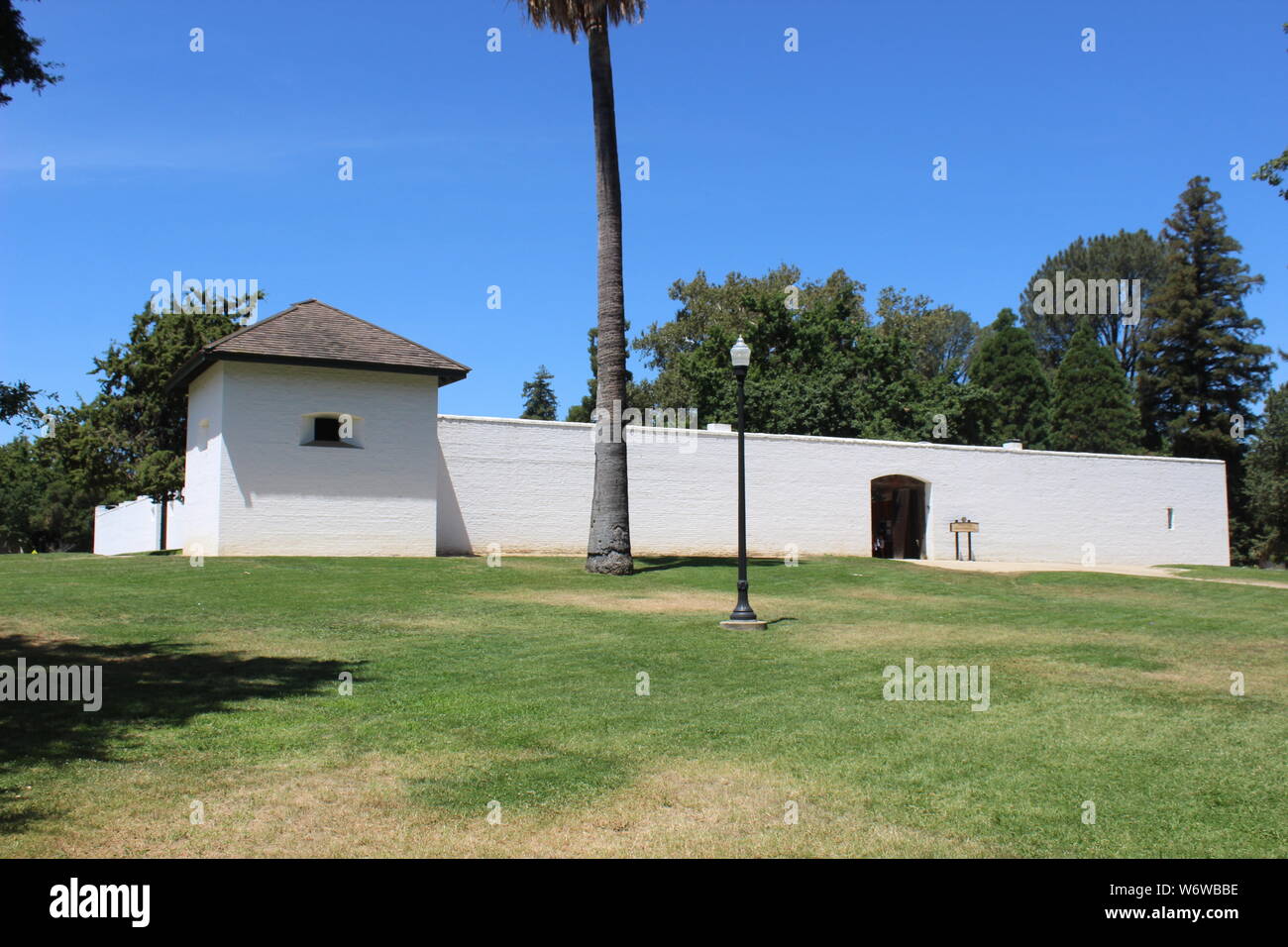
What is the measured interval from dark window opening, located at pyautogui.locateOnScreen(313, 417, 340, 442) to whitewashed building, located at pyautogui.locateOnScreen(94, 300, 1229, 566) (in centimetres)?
5

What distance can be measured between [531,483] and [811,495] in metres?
8.45

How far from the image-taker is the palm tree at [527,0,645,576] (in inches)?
816

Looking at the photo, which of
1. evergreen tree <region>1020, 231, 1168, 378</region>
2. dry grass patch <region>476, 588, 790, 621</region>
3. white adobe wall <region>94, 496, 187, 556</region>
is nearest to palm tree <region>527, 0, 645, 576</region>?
dry grass patch <region>476, 588, 790, 621</region>

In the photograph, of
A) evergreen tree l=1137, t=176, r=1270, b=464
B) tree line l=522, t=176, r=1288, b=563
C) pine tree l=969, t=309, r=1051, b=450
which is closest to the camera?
tree line l=522, t=176, r=1288, b=563

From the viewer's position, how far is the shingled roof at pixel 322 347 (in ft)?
73.0

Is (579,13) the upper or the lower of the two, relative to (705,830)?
upper

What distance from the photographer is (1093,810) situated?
584 cm

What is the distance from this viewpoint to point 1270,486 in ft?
143

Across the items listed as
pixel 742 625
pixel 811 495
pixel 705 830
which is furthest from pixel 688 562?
pixel 705 830

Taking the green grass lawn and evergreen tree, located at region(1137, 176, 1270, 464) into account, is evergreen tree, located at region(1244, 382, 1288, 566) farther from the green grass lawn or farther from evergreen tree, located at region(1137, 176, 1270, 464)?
the green grass lawn

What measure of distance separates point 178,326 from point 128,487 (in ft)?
18.7

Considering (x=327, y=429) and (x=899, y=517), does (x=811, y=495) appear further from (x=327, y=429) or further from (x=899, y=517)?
(x=327, y=429)
